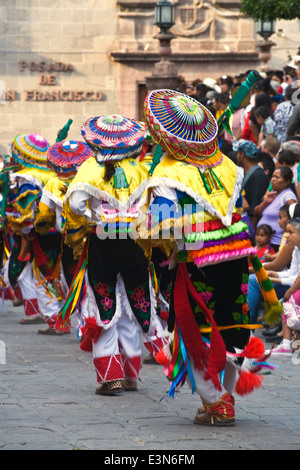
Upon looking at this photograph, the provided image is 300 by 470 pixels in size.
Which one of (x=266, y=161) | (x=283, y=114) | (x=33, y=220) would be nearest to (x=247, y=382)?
(x=33, y=220)

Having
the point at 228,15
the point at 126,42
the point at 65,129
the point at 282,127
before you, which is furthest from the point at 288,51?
the point at 65,129

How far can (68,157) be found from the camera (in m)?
9.83

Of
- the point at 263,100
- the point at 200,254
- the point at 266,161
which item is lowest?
the point at 266,161

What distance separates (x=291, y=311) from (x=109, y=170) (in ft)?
7.68

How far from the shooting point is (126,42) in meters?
26.2

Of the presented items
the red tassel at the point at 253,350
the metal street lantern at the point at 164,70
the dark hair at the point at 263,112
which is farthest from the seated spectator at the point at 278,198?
the metal street lantern at the point at 164,70

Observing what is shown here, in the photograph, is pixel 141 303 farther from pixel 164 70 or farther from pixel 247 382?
pixel 164 70

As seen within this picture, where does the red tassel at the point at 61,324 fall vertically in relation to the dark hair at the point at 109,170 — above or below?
below

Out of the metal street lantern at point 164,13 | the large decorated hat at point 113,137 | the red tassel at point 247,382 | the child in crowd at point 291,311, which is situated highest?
the metal street lantern at point 164,13

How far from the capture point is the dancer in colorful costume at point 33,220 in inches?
439

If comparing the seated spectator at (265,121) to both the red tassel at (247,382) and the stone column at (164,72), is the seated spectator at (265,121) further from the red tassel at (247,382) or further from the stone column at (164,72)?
the red tassel at (247,382)

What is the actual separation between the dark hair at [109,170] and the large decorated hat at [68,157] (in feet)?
5.95

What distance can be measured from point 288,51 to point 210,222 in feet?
62.8

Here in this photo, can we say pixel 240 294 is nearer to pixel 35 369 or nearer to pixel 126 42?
pixel 35 369
